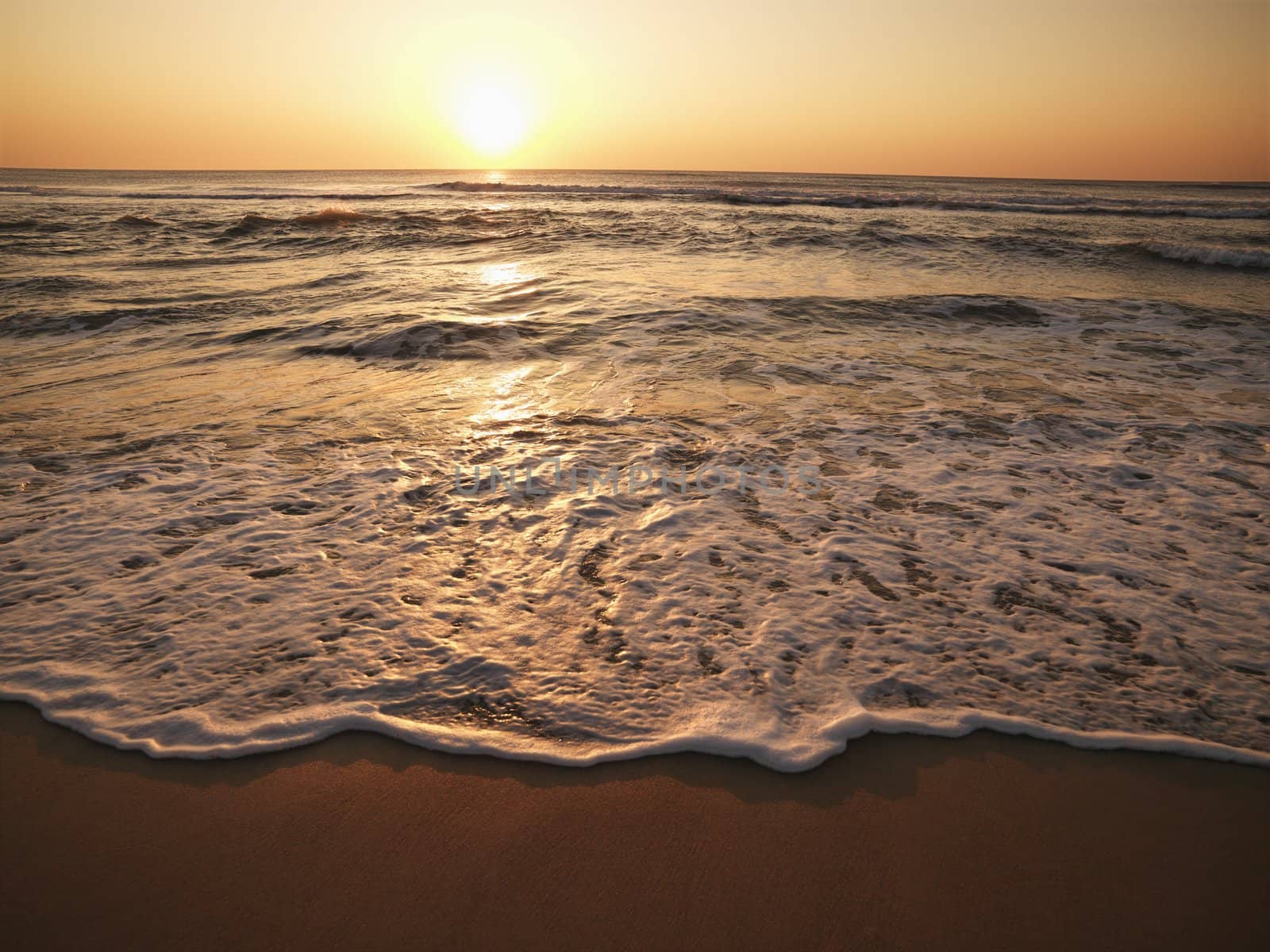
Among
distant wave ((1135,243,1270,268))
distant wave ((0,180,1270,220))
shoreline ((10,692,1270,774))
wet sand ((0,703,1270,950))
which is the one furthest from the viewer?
distant wave ((0,180,1270,220))

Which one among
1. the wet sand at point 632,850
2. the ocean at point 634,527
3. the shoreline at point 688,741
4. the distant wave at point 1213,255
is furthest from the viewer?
the distant wave at point 1213,255

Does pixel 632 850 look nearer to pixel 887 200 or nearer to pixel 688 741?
pixel 688 741

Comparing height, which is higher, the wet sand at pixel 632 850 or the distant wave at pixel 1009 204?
the distant wave at pixel 1009 204

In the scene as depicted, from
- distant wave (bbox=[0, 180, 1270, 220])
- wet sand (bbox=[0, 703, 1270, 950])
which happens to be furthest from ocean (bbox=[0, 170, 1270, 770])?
distant wave (bbox=[0, 180, 1270, 220])

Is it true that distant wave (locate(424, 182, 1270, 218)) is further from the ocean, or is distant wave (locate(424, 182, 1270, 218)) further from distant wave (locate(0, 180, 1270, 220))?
the ocean

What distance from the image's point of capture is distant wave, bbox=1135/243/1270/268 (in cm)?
1440

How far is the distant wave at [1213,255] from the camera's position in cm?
1440

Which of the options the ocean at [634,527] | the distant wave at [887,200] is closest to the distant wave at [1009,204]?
the distant wave at [887,200]

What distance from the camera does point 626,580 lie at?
10.3ft

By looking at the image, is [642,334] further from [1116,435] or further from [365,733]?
[365,733]

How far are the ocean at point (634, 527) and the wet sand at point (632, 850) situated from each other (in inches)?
4.8

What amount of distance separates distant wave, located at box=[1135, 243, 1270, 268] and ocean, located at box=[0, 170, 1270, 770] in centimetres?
793

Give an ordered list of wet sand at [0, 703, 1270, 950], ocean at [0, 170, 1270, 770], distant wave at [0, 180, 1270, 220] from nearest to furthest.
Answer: wet sand at [0, 703, 1270, 950] → ocean at [0, 170, 1270, 770] → distant wave at [0, 180, 1270, 220]

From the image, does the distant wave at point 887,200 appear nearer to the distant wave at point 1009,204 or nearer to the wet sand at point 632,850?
the distant wave at point 1009,204
